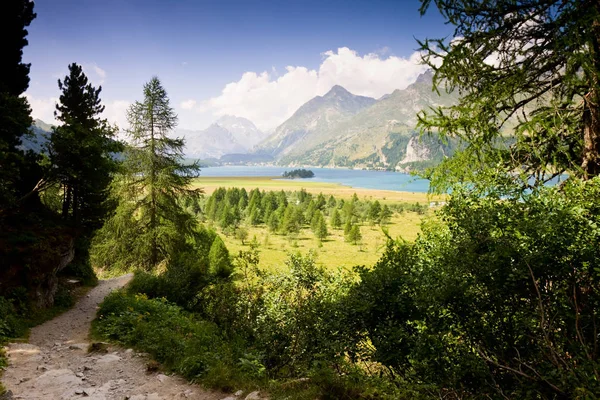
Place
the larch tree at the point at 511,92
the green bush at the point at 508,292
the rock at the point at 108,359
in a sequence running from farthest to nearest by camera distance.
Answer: the rock at the point at 108,359
the larch tree at the point at 511,92
the green bush at the point at 508,292

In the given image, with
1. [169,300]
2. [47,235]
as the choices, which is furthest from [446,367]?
[47,235]

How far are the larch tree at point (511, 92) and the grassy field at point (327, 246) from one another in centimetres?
3890

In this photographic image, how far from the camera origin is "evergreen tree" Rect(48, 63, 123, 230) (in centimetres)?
1484

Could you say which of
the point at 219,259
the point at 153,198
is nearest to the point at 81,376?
the point at 153,198

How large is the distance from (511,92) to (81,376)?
11.0 metres

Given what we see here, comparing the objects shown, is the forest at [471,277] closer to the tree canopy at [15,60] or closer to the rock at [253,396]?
the rock at [253,396]

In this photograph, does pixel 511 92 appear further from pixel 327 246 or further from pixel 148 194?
pixel 327 246

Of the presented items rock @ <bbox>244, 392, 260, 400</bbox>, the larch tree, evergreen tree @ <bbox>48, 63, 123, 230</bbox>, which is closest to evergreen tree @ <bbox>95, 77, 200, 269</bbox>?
evergreen tree @ <bbox>48, 63, 123, 230</bbox>

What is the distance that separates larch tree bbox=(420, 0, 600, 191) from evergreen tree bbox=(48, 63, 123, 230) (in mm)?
15976

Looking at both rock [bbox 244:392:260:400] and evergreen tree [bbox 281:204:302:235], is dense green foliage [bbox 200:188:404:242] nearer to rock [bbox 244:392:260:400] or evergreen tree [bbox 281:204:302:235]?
evergreen tree [bbox 281:204:302:235]

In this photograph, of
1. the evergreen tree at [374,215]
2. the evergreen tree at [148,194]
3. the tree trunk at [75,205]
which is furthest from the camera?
the evergreen tree at [374,215]

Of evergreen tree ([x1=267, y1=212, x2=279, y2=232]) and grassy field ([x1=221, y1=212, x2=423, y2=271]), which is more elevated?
evergreen tree ([x1=267, y1=212, x2=279, y2=232])

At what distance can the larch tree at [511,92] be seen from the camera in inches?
217

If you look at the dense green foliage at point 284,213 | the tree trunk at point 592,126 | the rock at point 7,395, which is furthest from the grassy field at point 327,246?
the tree trunk at point 592,126
